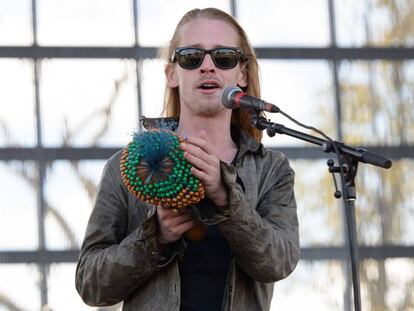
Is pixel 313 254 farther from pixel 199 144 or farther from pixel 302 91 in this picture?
pixel 199 144

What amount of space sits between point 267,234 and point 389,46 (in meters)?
3.98

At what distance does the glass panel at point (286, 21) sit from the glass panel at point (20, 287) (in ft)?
5.92

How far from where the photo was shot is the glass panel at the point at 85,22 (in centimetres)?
648

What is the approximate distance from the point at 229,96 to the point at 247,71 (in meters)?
0.42

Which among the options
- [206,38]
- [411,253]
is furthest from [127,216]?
[411,253]

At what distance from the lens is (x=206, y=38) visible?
3.38m

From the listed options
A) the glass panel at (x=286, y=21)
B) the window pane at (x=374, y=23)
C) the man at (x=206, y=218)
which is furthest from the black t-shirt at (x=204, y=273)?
the window pane at (x=374, y=23)

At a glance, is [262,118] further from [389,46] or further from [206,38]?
[389,46]

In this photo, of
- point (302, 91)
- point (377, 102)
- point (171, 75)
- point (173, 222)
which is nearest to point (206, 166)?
point (173, 222)

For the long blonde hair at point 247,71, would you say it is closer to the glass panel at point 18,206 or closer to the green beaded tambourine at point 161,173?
the green beaded tambourine at point 161,173

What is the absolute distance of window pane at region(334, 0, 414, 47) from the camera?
6836 mm

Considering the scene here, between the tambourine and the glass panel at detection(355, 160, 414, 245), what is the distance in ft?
12.3

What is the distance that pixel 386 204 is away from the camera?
6695 millimetres

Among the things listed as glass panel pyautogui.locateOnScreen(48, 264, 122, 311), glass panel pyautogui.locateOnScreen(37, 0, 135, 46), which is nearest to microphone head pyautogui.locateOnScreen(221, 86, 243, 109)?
glass panel pyautogui.locateOnScreen(48, 264, 122, 311)
